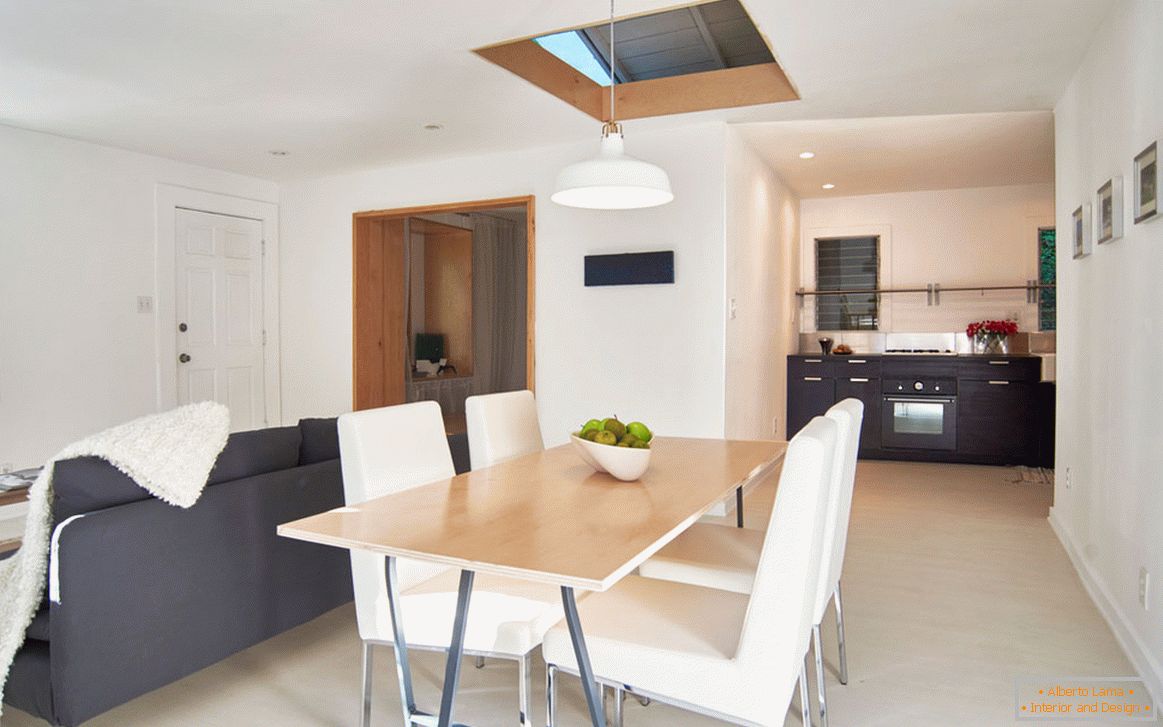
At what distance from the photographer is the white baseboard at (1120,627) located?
2.35 metres

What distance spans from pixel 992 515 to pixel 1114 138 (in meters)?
2.54

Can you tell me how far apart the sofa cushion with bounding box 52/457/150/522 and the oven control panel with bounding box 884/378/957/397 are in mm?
6041

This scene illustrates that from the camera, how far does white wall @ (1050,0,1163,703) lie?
244 cm

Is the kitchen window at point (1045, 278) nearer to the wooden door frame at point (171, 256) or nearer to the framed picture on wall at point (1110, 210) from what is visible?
the framed picture on wall at point (1110, 210)

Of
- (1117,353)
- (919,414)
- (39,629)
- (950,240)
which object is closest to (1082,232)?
(1117,353)

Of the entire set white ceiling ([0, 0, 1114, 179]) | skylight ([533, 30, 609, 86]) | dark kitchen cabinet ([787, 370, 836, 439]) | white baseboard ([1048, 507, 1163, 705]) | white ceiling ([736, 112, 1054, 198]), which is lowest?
white baseboard ([1048, 507, 1163, 705])

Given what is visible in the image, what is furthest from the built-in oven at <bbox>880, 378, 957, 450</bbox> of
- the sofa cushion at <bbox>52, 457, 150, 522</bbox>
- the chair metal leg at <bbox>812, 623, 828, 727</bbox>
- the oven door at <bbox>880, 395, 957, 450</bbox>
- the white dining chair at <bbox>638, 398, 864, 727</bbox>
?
the sofa cushion at <bbox>52, 457, 150, 522</bbox>

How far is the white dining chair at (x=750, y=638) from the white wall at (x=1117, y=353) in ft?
4.89

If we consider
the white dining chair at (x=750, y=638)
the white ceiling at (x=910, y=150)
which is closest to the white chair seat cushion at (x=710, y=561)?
the white dining chair at (x=750, y=638)

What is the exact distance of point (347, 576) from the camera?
2.74 meters

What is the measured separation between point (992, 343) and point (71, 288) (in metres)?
7.26

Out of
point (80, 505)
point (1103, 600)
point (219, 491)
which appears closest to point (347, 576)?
point (219, 491)

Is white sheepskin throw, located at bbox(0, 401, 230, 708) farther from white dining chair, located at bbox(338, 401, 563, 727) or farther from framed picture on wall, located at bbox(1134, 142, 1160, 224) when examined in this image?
framed picture on wall, located at bbox(1134, 142, 1160, 224)

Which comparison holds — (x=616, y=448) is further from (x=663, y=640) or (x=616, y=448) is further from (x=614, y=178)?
(x=614, y=178)
